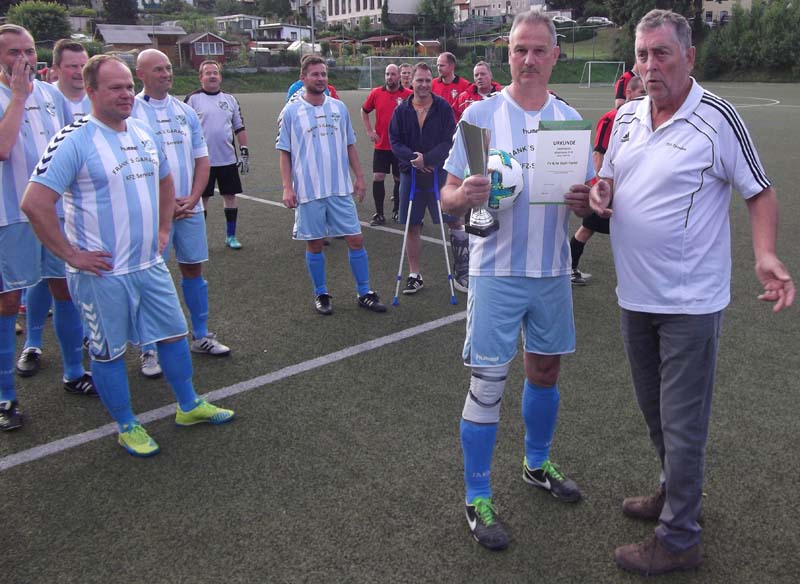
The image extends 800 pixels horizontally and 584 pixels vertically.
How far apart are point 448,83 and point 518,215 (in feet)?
24.8

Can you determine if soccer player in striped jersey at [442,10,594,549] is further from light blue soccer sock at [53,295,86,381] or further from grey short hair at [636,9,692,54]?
light blue soccer sock at [53,295,86,381]

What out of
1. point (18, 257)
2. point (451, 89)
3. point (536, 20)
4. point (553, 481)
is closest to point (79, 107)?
point (18, 257)

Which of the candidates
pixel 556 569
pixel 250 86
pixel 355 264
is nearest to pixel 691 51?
pixel 556 569

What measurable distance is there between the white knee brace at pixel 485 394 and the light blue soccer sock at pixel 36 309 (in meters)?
3.37

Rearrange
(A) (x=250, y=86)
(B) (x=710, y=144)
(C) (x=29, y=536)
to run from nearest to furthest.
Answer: (B) (x=710, y=144) → (C) (x=29, y=536) → (A) (x=250, y=86)

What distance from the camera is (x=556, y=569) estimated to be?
2805 mm

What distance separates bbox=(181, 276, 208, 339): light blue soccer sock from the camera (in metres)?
5.19

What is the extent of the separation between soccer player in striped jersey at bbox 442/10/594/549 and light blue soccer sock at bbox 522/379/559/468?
166 mm

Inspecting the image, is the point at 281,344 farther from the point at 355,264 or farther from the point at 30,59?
the point at 30,59

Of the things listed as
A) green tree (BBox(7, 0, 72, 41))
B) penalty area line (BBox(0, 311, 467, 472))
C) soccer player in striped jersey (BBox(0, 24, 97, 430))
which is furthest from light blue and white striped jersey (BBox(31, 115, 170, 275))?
green tree (BBox(7, 0, 72, 41))

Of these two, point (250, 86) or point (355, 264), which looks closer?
point (355, 264)

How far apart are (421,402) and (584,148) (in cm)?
214

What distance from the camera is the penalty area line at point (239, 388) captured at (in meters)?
3.81

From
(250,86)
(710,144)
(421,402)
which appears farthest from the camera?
(250,86)
